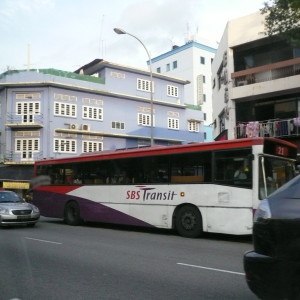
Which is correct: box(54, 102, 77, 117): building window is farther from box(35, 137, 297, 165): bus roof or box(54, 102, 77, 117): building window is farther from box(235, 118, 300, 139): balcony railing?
box(35, 137, 297, 165): bus roof

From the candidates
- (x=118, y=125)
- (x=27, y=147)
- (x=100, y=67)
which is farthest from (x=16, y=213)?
(x=100, y=67)

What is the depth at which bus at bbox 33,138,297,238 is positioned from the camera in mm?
11485

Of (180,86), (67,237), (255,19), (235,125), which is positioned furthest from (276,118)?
(180,86)

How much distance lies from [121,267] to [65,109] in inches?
1320

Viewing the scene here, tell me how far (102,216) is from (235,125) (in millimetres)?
10672

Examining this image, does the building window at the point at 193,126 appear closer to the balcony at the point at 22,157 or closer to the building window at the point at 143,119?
the building window at the point at 143,119

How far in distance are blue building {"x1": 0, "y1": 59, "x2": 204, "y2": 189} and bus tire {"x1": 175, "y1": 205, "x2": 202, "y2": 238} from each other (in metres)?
27.4

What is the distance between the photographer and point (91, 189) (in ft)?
52.3

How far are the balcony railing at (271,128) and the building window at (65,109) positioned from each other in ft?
70.8

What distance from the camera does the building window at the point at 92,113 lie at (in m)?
41.2

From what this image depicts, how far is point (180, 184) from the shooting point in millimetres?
13055

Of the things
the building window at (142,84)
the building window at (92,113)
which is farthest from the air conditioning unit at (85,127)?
the building window at (142,84)

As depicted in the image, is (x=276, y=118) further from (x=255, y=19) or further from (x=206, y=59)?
(x=206, y=59)

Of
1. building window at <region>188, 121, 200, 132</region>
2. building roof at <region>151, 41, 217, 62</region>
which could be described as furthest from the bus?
building roof at <region>151, 41, 217, 62</region>
